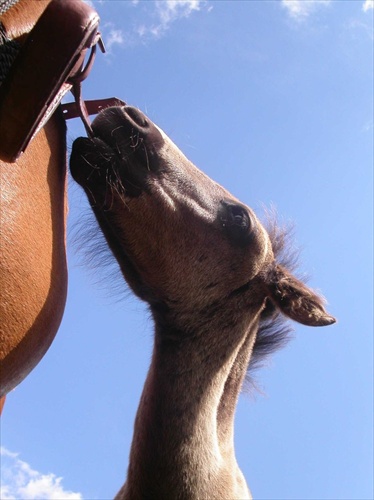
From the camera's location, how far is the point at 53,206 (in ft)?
4.61

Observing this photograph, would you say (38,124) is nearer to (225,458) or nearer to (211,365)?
(211,365)

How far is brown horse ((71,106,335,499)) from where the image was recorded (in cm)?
244

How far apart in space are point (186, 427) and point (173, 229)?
3.27 ft

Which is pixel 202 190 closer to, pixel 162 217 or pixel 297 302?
pixel 162 217

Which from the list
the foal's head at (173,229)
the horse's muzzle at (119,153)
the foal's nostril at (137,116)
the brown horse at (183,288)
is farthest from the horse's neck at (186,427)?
the foal's nostril at (137,116)

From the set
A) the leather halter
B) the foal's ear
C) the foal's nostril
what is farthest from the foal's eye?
the leather halter

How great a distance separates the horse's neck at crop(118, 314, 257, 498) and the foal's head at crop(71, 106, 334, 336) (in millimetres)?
231

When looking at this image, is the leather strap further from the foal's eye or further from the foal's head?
the foal's eye

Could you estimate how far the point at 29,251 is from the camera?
1.22 meters

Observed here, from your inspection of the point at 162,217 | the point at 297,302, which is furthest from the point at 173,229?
the point at 297,302

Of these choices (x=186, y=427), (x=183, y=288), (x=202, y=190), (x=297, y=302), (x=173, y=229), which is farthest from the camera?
(x=297, y=302)

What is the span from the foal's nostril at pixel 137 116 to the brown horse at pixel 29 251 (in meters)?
0.99

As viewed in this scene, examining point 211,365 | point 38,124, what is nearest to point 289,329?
point 211,365

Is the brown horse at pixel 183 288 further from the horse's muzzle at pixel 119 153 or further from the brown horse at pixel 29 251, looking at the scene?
the brown horse at pixel 29 251
